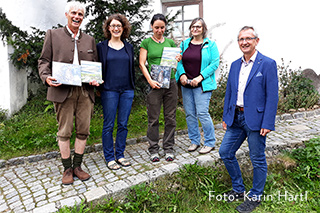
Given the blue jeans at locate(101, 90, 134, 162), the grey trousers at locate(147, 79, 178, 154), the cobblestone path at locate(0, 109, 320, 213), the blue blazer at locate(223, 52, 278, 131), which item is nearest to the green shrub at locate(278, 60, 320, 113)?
the cobblestone path at locate(0, 109, 320, 213)

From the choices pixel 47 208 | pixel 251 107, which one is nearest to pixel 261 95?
pixel 251 107

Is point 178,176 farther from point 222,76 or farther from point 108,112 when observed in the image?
point 222,76

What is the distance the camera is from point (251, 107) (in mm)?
2467

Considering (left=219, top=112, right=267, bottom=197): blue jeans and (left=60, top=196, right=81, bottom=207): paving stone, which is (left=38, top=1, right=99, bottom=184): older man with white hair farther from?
(left=219, top=112, right=267, bottom=197): blue jeans

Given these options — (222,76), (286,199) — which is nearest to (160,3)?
(222,76)

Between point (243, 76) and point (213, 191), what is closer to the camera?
point (243, 76)

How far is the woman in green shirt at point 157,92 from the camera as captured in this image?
3.28 m

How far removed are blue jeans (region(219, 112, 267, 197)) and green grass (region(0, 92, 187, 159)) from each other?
7.48ft

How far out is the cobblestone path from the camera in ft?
8.80

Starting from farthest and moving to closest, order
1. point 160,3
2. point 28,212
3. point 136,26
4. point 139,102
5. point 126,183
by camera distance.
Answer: point 160,3, point 139,102, point 136,26, point 126,183, point 28,212

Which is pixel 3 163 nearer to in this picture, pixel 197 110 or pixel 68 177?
pixel 68 177

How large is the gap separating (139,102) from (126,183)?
133 inches

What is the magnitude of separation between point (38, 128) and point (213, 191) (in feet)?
12.0

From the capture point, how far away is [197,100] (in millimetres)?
3580
